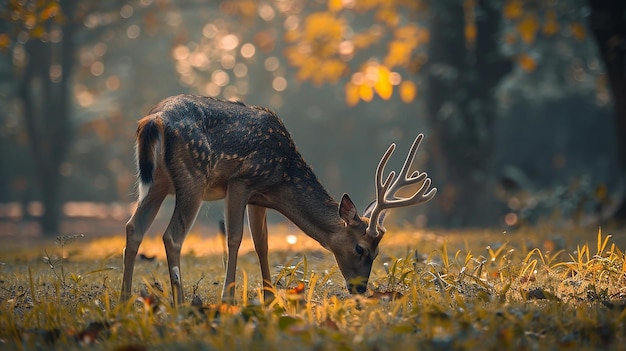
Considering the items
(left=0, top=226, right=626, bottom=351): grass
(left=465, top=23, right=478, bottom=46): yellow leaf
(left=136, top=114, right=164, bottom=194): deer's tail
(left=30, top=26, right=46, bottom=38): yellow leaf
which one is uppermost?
(left=465, top=23, right=478, bottom=46): yellow leaf

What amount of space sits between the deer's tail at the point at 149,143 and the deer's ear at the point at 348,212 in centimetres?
144

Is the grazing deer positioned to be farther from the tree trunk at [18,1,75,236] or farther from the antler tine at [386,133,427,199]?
the tree trunk at [18,1,75,236]

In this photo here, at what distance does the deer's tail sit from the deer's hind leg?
158 millimetres

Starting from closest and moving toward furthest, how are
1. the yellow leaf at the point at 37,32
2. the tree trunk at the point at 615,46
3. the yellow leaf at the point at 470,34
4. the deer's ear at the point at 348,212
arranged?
1. the deer's ear at the point at 348,212
2. the yellow leaf at the point at 37,32
3. the tree trunk at the point at 615,46
4. the yellow leaf at the point at 470,34

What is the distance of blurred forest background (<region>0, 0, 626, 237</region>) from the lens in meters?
13.7

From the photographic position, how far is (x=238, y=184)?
6.88 metres

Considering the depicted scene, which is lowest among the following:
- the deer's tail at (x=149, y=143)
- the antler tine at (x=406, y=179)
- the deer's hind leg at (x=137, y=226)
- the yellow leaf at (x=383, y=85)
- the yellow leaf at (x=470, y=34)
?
the deer's hind leg at (x=137, y=226)

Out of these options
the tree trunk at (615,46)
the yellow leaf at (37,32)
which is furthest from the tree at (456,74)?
the yellow leaf at (37,32)

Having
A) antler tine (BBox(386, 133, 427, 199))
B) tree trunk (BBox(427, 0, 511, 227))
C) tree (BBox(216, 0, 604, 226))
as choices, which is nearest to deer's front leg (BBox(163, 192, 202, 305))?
antler tine (BBox(386, 133, 427, 199))

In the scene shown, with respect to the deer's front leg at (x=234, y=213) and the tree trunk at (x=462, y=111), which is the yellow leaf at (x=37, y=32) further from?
the tree trunk at (x=462, y=111)

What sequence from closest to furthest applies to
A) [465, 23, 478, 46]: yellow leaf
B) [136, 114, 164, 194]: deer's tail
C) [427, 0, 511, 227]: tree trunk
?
[136, 114, 164, 194]: deer's tail < [427, 0, 511, 227]: tree trunk < [465, 23, 478, 46]: yellow leaf

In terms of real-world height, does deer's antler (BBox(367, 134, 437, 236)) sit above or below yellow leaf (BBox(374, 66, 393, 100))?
below

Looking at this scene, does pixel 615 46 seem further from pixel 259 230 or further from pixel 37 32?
pixel 37 32

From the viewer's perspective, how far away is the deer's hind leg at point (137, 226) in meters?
6.20
